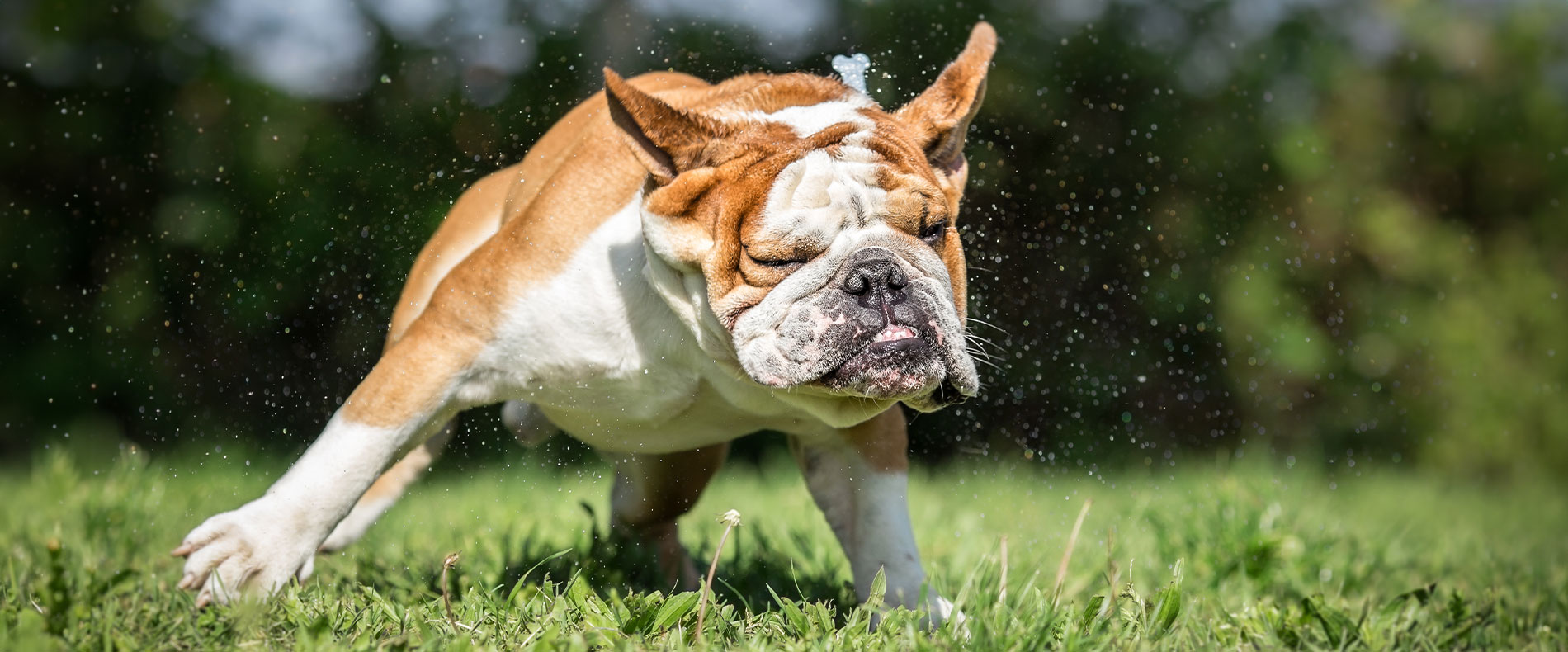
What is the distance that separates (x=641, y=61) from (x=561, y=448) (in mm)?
1641

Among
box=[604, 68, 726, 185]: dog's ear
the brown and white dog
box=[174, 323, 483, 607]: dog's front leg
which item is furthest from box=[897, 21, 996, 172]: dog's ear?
box=[174, 323, 483, 607]: dog's front leg

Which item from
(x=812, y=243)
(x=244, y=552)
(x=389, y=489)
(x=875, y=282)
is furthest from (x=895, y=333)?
(x=389, y=489)

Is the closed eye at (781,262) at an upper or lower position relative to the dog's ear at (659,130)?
lower

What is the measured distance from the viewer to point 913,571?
128 inches

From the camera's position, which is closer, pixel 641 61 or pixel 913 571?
pixel 913 571

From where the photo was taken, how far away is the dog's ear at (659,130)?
9.00ft

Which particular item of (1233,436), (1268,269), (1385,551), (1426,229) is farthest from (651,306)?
(1426,229)

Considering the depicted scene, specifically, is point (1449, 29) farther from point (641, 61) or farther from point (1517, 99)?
point (641, 61)

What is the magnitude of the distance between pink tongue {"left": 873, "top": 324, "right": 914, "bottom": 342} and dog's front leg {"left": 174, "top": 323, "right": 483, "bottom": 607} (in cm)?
102

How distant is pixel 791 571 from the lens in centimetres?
379

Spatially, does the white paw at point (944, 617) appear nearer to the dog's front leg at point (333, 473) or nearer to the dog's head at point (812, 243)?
the dog's head at point (812, 243)

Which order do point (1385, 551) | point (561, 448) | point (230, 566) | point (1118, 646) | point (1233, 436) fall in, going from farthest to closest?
point (1233, 436), point (561, 448), point (1385, 551), point (230, 566), point (1118, 646)

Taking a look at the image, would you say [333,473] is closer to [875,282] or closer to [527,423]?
[527,423]

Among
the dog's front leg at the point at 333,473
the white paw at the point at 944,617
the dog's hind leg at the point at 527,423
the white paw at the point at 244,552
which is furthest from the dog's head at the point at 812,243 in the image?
the dog's hind leg at the point at 527,423
